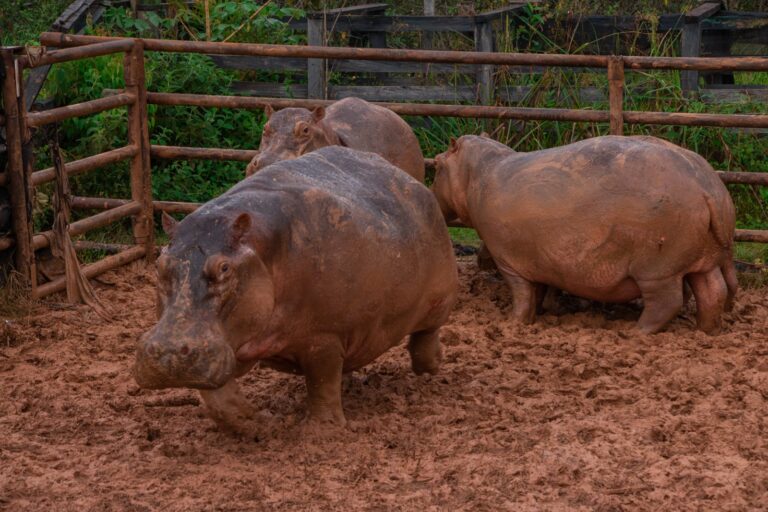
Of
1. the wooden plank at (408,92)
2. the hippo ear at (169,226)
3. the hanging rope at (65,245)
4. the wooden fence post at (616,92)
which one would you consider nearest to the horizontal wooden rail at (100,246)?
the hanging rope at (65,245)

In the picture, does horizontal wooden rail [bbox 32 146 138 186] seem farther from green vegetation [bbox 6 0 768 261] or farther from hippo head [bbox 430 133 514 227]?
hippo head [bbox 430 133 514 227]

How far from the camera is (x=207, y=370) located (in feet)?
14.0

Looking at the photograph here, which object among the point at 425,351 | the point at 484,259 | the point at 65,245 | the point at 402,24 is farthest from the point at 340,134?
the point at 402,24

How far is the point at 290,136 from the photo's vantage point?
6812 mm

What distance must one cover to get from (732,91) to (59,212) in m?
5.07

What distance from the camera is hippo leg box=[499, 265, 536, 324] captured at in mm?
7047

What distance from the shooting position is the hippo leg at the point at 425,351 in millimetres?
5754

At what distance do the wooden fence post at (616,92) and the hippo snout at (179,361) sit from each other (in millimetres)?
4126

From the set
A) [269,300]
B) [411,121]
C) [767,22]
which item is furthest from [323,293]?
[767,22]

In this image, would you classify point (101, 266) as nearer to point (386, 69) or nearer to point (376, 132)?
point (376, 132)

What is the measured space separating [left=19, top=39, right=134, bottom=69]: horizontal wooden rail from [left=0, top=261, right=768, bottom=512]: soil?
4.60ft

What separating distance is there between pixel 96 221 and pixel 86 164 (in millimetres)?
373

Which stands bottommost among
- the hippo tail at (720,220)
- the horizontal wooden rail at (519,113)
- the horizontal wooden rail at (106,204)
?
the horizontal wooden rail at (106,204)

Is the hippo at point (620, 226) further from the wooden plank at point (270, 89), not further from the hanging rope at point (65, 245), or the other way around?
the wooden plank at point (270, 89)
